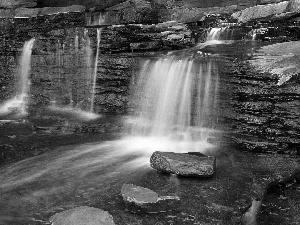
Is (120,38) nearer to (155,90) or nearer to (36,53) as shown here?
(155,90)

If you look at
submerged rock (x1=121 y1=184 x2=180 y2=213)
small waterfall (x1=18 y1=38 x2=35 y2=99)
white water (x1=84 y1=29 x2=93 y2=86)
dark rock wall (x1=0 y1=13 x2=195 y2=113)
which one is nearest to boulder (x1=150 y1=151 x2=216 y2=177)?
submerged rock (x1=121 y1=184 x2=180 y2=213)

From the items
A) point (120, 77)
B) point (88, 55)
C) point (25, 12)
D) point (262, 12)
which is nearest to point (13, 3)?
point (25, 12)

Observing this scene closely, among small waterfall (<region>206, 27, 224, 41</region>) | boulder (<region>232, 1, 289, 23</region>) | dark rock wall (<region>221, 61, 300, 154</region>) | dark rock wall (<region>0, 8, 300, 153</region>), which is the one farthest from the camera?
boulder (<region>232, 1, 289, 23</region>)

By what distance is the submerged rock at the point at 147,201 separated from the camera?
18.5 feet

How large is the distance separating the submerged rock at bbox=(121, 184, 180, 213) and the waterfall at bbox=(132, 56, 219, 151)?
9.85 ft

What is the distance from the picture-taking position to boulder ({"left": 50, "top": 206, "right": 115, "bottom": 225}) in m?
5.19

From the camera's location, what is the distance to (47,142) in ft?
31.4

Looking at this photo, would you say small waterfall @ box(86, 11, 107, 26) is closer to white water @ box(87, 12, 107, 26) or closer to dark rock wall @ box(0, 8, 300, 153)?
white water @ box(87, 12, 107, 26)

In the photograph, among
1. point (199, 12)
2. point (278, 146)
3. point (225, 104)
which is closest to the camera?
point (278, 146)

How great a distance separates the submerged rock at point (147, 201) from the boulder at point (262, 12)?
32.8ft

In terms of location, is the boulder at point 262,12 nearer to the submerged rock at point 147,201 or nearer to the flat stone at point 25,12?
the submerged rock at point 147,201

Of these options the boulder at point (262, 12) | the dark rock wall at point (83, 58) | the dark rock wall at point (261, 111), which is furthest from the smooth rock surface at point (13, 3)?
the dark rock wall at point (261, 111)

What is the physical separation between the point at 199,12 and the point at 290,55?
28.8 feet

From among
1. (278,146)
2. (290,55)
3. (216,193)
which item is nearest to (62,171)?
(216,193)
